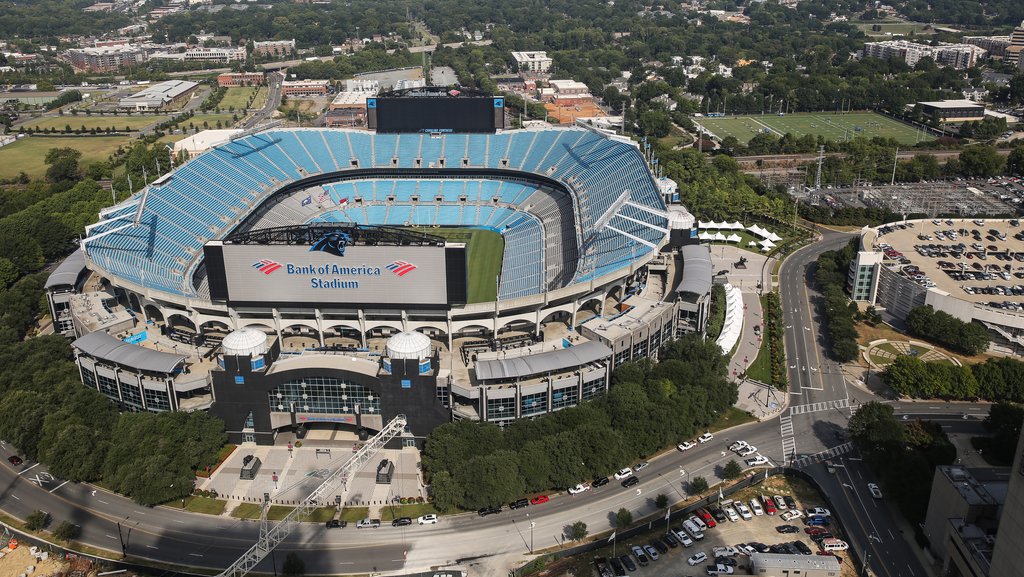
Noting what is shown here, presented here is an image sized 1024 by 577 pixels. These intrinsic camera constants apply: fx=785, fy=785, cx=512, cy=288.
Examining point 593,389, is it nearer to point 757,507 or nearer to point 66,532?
point 757,507

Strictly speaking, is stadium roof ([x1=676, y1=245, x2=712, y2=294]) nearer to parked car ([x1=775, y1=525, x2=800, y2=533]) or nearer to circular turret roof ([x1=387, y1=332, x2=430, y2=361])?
parked car ([x1=775, y1=525, x2=800, y2=533])

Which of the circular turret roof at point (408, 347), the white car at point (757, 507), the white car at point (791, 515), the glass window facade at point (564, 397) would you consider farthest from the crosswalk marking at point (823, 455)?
the circular turret roof at point (408, 347)

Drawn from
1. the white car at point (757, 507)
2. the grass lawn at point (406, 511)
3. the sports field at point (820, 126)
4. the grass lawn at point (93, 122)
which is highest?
the grass lawn at point (93, 122)

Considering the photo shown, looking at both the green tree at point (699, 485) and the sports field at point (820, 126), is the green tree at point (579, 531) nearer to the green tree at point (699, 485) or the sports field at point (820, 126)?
the green tree at point (699, 485)

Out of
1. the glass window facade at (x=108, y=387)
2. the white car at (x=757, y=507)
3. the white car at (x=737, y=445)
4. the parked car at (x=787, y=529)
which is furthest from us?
the glass window facade at (x=108, y=387)

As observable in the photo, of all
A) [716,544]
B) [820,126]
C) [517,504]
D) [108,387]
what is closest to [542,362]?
[517,504]

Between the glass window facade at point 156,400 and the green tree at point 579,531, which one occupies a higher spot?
the glass window facade at point 156,400

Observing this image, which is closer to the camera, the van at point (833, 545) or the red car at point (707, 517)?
the van at point (833, 545)

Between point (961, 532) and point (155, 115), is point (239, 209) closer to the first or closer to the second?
point (961, 532)
